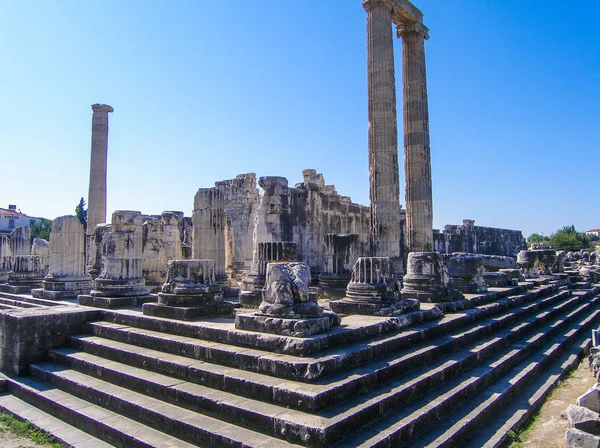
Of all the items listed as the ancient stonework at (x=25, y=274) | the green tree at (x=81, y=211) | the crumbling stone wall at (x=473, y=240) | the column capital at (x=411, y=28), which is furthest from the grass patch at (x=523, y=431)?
the green tree at (x=81, y=211)

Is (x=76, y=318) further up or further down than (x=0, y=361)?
further up

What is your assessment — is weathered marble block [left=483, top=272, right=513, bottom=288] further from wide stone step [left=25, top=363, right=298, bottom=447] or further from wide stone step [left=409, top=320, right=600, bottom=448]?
wide stone step [left=25, top=363, right=298, bottom=447]

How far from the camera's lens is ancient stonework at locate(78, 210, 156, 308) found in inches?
348

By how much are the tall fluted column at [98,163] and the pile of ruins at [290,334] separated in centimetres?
878

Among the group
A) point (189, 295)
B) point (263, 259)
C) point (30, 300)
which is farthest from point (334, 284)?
point (30, 300)

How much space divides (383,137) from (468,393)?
33.2 feet

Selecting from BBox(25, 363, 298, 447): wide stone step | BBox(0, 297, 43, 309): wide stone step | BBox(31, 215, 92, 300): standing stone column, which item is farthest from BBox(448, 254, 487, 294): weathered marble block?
BBox(0, 297, 43, 309): wide stone step

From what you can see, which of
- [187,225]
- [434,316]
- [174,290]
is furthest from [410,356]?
[187,225]

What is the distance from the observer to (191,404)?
A: 178 inches

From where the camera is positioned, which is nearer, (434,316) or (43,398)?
(43,398)

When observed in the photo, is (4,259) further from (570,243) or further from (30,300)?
(570,243)

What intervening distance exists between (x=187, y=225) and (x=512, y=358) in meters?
16.3

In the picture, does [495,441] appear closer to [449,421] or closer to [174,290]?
[449,421]

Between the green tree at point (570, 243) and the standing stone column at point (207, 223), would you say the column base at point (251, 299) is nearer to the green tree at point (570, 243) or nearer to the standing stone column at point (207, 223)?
the standing stone column at point (207, 223)
